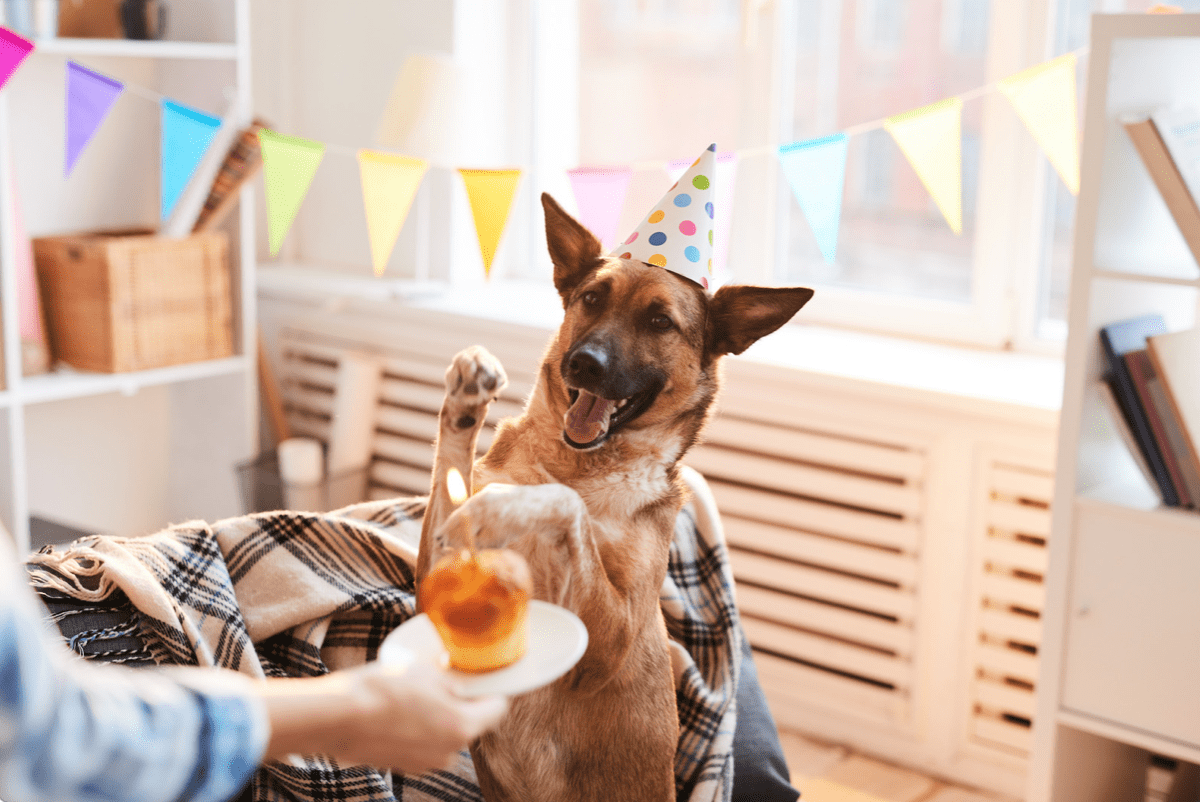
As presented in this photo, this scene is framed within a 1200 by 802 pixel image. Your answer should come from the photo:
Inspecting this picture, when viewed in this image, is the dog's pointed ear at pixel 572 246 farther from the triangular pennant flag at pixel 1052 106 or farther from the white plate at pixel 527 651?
the triangular pennant flag at pixel 1052 106

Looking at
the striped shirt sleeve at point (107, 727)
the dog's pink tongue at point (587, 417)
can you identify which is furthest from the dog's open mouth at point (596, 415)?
the striped shirt sleeve at point (107, 727)

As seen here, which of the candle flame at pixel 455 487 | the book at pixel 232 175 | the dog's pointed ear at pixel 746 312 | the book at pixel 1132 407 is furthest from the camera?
the book at pixel 232 175

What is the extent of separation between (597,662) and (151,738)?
0.51m

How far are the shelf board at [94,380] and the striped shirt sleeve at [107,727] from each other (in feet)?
6.30

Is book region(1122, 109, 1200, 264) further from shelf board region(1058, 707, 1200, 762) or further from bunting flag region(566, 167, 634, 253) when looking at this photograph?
bunting flag region(566, 167, 634, 253)

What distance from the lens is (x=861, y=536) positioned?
2320 mm

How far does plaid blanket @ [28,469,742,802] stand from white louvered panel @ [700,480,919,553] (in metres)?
0.88

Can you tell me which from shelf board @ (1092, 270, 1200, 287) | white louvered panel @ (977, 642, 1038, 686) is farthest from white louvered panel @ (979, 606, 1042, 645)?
shelf board @ (1092, 270, 1200, 287)

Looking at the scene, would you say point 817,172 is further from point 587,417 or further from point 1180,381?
point 587,417

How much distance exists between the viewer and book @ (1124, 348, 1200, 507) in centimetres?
170

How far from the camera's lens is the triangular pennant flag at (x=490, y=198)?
1901mm

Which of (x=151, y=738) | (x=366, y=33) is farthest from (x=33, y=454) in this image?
(x=151, y=738)

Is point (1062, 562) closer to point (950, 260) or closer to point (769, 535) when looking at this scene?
point (769, 535)

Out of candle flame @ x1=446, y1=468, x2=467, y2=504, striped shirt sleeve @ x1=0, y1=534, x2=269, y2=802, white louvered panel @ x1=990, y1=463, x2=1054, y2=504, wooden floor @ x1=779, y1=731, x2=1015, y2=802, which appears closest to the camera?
striped shirt sleeve @ x1=0, y1=534, x2=269, y2=802
